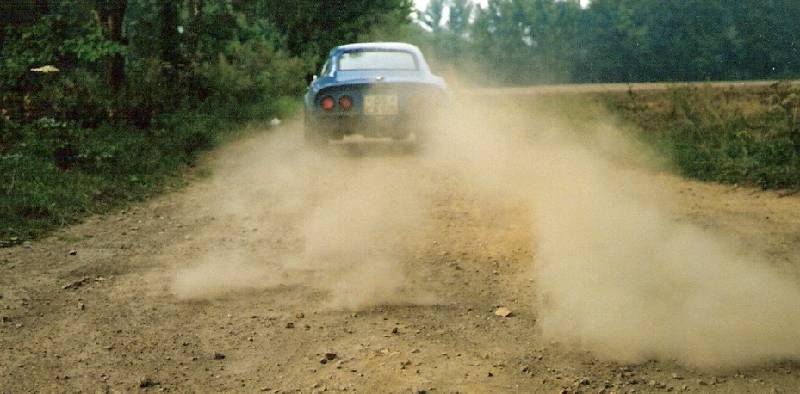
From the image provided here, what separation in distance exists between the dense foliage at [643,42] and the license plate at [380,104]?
33.4m

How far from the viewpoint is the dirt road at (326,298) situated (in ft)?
11.2

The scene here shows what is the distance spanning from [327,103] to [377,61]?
3.44 feet

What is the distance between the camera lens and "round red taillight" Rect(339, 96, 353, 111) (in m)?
9.57

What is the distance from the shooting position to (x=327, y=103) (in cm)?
965

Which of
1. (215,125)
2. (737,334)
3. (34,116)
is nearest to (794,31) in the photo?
(215,125)

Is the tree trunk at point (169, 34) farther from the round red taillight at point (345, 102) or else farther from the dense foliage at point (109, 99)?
the round red taillight at point (345, 102)

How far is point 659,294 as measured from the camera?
4.31 metres

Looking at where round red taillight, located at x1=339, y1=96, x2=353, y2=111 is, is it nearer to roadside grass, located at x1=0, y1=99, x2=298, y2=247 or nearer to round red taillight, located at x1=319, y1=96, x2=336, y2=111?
round red taillight, located at x1=319, y1=96, x2=336, y2=111

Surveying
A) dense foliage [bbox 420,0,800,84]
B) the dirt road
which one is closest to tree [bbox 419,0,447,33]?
dense foliage [bbox 420,0,800,84]

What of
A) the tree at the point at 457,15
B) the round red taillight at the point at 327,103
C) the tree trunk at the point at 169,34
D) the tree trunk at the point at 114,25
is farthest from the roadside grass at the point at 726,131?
the tree at the point at 457,15

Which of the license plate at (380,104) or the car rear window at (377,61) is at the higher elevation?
the car rear window at (377,61)

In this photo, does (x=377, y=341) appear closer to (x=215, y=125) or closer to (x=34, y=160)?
(x=34, y=160)

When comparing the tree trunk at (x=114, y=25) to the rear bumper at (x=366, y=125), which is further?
the tree trunk at (x=114, y=25)

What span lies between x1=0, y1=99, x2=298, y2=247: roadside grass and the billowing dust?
0.74m
